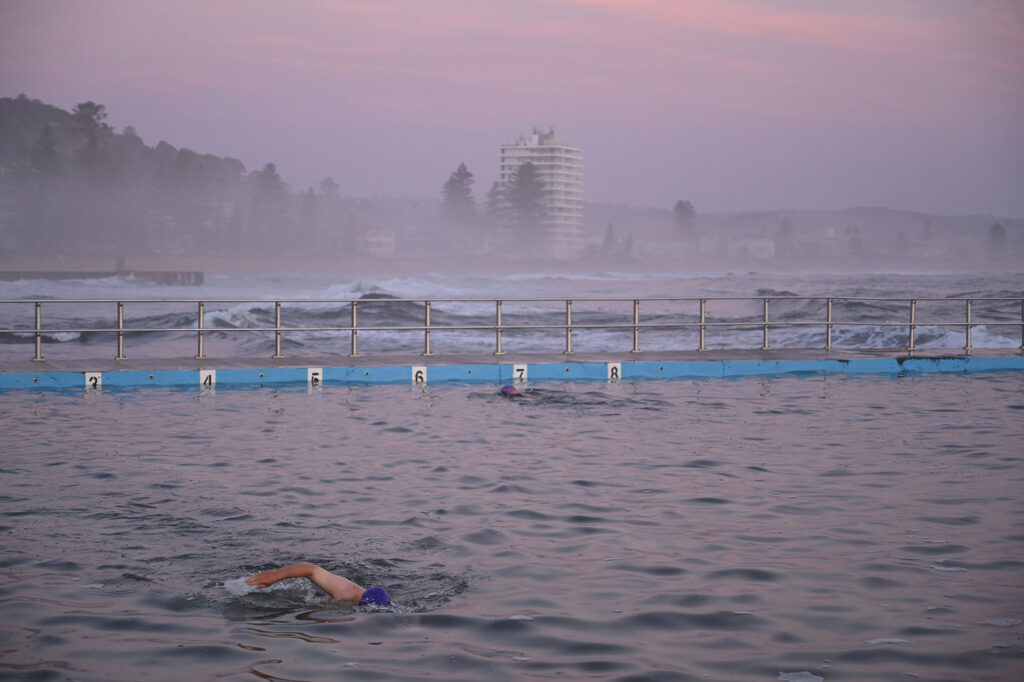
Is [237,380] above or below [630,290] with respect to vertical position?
below

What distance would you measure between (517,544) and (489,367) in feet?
35.8

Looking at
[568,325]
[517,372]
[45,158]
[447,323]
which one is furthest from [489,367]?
[45,158]

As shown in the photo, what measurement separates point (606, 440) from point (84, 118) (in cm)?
17761

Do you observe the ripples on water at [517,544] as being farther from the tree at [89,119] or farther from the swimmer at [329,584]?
the tree at [89,119]

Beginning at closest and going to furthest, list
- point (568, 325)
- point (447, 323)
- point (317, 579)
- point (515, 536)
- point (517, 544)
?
point (317, 579) → point (517, 544) → point (515, 536) → point (568, 325) → point (447, 323)

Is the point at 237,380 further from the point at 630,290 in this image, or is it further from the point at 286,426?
the point at 630,290

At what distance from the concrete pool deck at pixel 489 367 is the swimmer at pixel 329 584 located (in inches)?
455

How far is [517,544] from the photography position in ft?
25.5

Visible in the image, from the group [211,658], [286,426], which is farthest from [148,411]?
[211,658]

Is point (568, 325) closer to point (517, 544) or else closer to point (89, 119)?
point (517, 544)

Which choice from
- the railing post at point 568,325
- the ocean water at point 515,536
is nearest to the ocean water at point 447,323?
the railing post at point 568,325

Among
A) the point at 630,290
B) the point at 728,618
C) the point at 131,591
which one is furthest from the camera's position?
the point at 630,290

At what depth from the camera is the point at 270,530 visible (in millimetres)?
8086

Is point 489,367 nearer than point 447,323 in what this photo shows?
Yes
